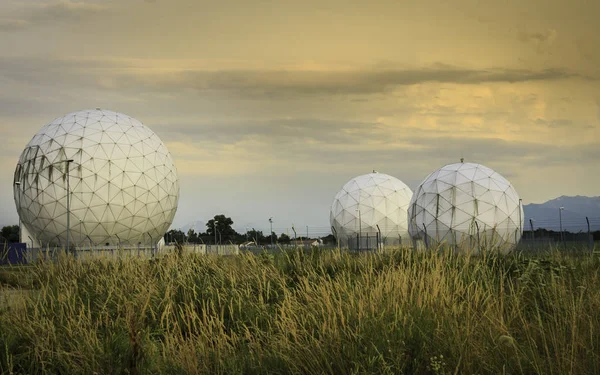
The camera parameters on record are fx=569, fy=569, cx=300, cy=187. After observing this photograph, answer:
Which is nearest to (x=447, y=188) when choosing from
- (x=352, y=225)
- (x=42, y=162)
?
(x=352, y=225)

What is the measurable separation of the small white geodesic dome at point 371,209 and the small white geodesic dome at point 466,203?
12546mm

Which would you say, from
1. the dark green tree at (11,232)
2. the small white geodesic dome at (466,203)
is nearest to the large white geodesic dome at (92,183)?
the small white geodesic dome at (466,203)

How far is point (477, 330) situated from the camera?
20.8 ft

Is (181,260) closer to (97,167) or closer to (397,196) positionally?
(97,167)

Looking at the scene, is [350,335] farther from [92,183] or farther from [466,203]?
[92,183]

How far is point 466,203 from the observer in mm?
36375

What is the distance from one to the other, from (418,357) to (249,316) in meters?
3.90

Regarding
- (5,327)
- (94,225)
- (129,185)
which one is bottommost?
(5,327)

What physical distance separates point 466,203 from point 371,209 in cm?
1592

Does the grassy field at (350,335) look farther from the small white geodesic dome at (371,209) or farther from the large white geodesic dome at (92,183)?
the small white geodesic dome at (371,209)

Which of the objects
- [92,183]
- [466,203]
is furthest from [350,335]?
[92,183]

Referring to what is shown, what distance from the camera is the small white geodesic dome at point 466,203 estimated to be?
3619 centimetres

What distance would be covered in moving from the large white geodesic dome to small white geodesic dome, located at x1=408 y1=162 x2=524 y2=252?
1953 centimetres

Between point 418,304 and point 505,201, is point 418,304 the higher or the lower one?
the lower one
